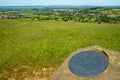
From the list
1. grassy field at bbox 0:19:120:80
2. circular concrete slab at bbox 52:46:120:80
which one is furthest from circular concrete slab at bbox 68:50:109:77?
grassy field at bbox 0:19:120:80

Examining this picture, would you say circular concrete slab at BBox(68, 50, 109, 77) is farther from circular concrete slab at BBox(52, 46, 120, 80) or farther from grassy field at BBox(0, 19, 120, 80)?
grassy field at BBox(0, 19, 120, 80)

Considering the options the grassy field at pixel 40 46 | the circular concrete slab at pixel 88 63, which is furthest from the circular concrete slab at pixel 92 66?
the grassy field at pixel 40 46

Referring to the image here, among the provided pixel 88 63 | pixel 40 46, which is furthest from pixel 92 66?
pixel 40 46

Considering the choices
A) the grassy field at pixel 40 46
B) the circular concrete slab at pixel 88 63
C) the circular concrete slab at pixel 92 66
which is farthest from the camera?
the grassy field at pixel 40 46

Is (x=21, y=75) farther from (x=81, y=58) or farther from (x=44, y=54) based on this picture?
(x=81, y=58)

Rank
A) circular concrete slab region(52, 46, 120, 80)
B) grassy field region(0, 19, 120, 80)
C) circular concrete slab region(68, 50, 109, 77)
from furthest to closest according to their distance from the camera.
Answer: grassy field region(0, 19, 120, 80)
circular concrete slab region(68, 50, 109, 77)
circular concrete slab region(52, 46, 120, 80)

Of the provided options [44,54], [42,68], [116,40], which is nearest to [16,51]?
[44,54]

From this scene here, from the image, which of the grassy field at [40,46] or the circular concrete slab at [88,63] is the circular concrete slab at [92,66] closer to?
the circular concrete slab at [88,63]
